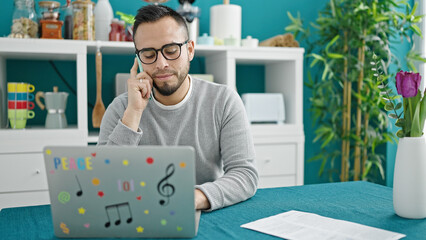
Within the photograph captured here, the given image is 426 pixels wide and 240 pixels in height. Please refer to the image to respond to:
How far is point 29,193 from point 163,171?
1.65 metres

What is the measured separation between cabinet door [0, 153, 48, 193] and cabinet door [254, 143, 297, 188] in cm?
122

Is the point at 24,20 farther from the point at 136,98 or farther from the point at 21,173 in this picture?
the point at 136,98

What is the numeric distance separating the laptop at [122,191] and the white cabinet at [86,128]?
1.46 meters

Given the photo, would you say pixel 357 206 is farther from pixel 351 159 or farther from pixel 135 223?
pixel 351 159

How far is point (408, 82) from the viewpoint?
1077 mm

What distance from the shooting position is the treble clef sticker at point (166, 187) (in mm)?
863

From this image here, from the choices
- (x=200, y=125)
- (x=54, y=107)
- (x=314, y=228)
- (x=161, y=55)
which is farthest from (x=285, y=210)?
(x=54, y=107)

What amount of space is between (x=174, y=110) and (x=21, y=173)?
1082mm

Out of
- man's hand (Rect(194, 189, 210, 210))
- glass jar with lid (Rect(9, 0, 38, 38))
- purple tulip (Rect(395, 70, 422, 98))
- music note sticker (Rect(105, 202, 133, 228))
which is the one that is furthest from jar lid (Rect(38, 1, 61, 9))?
purple tulip (Rect(395, 70, 422, 98))

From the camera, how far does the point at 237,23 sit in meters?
2.75

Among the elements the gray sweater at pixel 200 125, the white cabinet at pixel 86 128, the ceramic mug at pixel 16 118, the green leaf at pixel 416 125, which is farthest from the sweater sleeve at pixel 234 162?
the ceramic mug at pixel 16 118

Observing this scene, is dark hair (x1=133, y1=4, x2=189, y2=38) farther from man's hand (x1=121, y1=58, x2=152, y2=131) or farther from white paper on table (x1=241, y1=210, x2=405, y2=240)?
white paper on table (x1=241, y1=210, x2=405, y2=240)

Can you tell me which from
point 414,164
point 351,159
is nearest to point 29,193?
point 414,164

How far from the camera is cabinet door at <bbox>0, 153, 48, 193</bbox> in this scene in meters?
2.21
